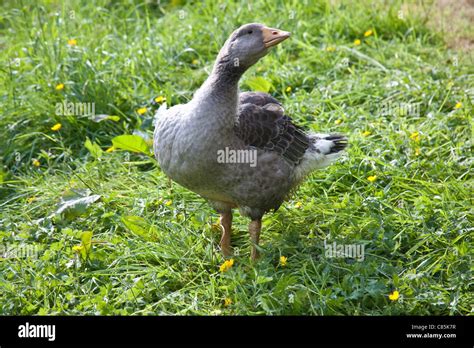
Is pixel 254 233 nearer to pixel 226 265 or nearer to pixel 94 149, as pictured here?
pixel 226 265

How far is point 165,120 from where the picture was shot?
480cm

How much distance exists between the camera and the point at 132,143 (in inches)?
227

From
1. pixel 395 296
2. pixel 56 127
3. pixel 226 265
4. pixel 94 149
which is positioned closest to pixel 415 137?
pixel 395 296

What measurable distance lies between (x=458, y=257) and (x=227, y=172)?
5.20 feet

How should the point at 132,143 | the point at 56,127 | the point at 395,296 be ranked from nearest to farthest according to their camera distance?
1. the point at 395,296
2. the point at 132,143
3. the point at 56,127

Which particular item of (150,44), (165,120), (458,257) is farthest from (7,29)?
(458,257)

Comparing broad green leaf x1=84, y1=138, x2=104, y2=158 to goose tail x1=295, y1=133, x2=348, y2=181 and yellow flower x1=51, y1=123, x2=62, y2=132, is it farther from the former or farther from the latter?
goose tail x1=295, y1=133, x2=348, y2=181

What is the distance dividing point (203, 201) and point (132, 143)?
0.76 metres

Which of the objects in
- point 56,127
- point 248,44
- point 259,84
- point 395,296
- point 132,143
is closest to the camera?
point 395,296

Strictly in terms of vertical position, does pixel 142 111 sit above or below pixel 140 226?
above

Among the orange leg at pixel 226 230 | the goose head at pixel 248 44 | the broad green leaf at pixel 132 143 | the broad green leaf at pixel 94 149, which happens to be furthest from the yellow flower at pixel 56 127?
the goose head at pixel 248 44

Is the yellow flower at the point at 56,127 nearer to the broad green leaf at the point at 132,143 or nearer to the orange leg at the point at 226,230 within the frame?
the broad green leaf at the point at 132,143
